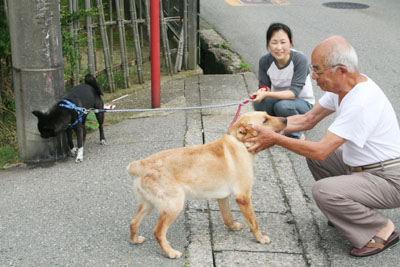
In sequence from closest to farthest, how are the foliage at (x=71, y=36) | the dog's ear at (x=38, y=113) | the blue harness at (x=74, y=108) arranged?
the dog's ear at (x=38, y=113)
the blue harness at (x=74, y=108)
the foliage at (x=71, y=36)

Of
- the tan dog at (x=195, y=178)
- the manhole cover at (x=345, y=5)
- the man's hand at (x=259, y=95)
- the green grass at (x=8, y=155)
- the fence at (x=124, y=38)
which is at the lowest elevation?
the green grass at (x=8, y=155)

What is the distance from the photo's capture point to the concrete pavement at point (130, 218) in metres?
3.60

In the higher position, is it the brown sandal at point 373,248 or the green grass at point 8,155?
the green grass at point 8,155

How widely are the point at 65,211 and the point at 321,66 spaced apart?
2.41 m

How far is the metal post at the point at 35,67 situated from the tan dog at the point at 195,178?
190 centimetres

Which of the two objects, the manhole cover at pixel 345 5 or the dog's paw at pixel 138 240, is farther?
the manhole cover at pixel 345 5

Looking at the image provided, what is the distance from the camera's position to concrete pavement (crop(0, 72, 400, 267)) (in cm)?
360

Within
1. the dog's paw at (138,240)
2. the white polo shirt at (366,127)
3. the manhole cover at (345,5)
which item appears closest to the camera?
the white polo shirt at (366,127)

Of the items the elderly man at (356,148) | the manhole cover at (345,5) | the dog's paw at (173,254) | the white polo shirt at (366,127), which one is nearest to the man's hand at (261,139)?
the elderly man at (356,148)

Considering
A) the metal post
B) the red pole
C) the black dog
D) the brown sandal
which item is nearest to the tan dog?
the brown sandal

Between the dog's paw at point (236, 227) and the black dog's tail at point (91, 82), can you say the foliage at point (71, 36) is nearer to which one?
the black dog's tail at point (91, 82)

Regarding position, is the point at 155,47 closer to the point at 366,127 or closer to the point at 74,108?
the point at 74,108

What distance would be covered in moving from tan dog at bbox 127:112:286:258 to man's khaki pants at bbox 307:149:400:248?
55cm

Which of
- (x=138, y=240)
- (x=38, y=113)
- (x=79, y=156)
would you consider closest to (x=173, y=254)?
(x=138, y=240)
